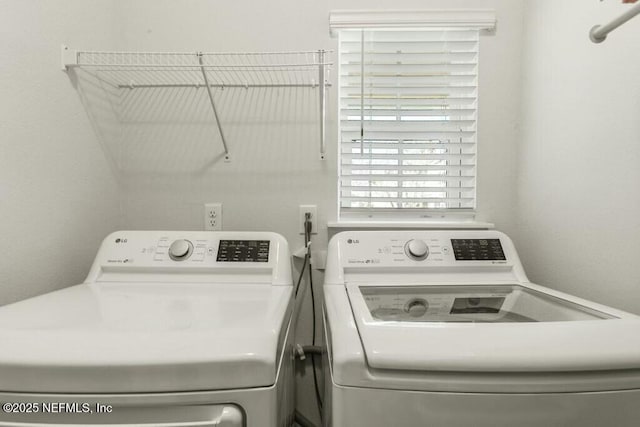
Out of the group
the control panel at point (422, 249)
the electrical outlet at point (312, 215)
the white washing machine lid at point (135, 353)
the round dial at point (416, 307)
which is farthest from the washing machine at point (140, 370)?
the electrical outlet at point (312, 215)

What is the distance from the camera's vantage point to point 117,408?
0.62m

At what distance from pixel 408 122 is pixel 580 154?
25.5 inches

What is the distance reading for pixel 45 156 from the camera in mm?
1138

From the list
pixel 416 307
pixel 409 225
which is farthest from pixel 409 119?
pixel 416 307

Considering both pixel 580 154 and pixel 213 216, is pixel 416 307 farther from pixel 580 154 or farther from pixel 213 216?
pixel 213 216

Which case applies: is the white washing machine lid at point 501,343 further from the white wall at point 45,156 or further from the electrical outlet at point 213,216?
the white wall at point 45,156

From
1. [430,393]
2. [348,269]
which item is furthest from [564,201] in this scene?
[430,393]

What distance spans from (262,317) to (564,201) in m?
1.08

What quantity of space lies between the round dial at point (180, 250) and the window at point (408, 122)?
0.66m

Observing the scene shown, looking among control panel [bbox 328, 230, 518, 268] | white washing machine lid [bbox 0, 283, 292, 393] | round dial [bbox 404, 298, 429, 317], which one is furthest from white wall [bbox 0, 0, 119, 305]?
round dial [bbox 404, 298, 429, 317]

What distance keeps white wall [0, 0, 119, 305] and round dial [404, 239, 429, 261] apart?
120 cm

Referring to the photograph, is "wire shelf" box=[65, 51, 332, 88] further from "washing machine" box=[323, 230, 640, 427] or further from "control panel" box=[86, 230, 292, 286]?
"washing machine" box=[323, 230, 640, 427]

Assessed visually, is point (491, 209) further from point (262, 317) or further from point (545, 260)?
point (262, 317)

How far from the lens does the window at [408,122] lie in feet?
5.03
